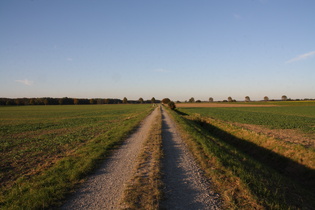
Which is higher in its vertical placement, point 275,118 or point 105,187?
point 105,187

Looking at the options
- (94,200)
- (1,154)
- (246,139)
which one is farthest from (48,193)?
(246,139)

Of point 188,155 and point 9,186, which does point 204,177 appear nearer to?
point 188,155

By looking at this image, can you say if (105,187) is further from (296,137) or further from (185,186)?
(296,137)

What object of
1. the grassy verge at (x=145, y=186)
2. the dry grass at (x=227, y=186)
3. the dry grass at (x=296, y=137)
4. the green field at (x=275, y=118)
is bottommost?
the dry grass at (x=296, y=137)

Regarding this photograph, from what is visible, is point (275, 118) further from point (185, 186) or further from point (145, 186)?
point (145, 186)

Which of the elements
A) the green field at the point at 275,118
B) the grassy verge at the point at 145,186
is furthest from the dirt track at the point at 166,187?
the green field at the point at 275,118

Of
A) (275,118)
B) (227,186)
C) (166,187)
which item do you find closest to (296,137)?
(227,186)

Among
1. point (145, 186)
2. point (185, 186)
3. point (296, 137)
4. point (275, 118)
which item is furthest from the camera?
point (275, 118)

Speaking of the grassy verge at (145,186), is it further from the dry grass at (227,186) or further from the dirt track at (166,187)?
the dry grass at (227,186)

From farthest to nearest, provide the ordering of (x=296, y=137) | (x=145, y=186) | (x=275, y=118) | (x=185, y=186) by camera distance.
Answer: (x=275, y=118) → (x=296, y=137) → (x=185, y=186) → (x=145, y=186)

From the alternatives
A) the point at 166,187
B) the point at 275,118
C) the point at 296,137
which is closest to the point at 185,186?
the point at 166,187

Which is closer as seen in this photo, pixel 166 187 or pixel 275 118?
pixel 166 187

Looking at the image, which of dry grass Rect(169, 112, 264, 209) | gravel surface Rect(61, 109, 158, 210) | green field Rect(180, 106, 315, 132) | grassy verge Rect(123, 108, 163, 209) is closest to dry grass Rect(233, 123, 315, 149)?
green field Rect(180, 106, 315, 132)

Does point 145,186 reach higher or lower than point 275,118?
higher
